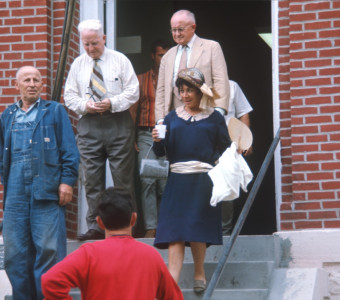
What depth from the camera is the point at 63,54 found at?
7.77 meters

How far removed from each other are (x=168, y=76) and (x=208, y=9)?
4.22 m

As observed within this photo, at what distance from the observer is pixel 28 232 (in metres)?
6.93

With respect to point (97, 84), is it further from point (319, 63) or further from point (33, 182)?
point (319, 63)

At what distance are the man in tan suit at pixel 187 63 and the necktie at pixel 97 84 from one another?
0.50m

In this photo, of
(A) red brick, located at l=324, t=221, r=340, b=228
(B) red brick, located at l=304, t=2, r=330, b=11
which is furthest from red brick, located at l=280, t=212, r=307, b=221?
(B) red brick, located at l=304, t=2, r=330, b=11

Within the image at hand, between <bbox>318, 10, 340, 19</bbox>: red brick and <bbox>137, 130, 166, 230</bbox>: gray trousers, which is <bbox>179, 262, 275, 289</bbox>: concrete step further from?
<bbox>318, 10, 340, 19</bbox>: red brick

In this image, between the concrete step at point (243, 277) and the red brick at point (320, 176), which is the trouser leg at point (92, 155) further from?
the red brick at point (320, 176)

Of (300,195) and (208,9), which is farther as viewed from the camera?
(208,9)

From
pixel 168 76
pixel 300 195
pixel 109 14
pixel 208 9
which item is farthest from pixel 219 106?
pixel 208 9

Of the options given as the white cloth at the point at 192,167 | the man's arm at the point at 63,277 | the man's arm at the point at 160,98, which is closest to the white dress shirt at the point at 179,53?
the man's arm at the point at 160,98

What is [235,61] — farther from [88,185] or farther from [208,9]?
[88,185]

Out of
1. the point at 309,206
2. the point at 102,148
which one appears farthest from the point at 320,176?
the point at 102,148

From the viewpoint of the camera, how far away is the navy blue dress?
273 inches

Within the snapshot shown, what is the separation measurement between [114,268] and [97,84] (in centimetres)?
360
